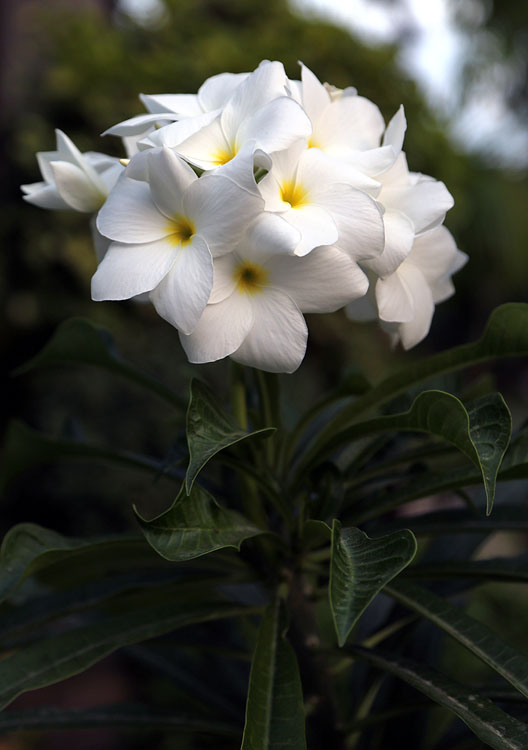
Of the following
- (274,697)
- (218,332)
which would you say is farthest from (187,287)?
(274,697)

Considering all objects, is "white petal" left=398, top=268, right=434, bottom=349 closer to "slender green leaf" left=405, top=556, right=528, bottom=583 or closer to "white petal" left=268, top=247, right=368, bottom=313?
"white petal" left=268, top=247, right=368, bottom=313

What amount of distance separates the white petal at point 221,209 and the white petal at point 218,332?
0.16 ft

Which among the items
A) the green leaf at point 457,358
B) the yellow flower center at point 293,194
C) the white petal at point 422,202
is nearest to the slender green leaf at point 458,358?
the green leaf at point 457,358

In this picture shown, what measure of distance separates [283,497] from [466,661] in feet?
4.69

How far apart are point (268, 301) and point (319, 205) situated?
0.31 ft

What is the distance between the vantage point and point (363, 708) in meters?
0.87

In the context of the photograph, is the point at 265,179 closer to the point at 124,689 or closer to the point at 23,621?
the point at 23,621

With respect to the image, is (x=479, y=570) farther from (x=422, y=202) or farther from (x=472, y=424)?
(x=422, y=202)

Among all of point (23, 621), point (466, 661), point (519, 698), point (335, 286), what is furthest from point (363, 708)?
point (466, 661)

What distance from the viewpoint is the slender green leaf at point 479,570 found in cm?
70

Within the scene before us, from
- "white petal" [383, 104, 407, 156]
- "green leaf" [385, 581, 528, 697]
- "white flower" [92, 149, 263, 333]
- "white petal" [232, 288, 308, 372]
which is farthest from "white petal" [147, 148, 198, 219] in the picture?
"green leaf" [385, 581, 528, 697]

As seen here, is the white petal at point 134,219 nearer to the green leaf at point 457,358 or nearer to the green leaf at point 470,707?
the green leaf at point 457,358

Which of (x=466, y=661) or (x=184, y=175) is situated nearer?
(x=184, y=175)

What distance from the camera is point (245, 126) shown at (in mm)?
606
